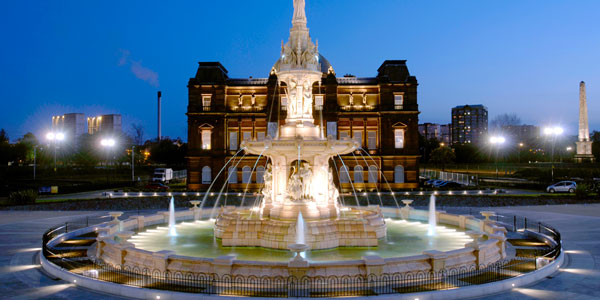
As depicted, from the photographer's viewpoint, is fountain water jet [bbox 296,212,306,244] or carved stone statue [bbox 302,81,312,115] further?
carved stone statue [bbox 302,81,312,115]

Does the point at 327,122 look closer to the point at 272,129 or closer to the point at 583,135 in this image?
the point at 272,129

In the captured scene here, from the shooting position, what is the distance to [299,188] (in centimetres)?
1981

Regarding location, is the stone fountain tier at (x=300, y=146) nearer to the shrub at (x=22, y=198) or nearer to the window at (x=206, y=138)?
the shrub at (x=22, y=198)

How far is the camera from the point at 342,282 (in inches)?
504

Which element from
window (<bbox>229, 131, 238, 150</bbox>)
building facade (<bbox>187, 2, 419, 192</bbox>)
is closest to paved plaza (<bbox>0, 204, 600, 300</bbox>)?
building facade (<bbox>187, 2, 419, 192</bbox>)

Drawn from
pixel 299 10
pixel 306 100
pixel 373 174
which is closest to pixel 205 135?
pixel 373 174

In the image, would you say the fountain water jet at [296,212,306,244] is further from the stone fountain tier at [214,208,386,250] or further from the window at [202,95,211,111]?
the window at [202,95,211,111]

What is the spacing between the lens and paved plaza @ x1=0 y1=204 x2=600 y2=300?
1248 centimetres

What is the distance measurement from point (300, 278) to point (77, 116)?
17253 cm

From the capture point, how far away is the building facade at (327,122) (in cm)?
5531

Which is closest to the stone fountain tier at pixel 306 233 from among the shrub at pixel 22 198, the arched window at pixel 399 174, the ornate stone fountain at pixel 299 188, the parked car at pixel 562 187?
the ornate stone fountain at pixel 299 188

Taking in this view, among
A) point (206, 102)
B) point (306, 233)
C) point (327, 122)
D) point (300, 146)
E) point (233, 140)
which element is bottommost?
point (306, 233)

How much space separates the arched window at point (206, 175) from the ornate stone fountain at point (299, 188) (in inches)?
1354

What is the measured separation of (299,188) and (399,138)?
1520 inches
